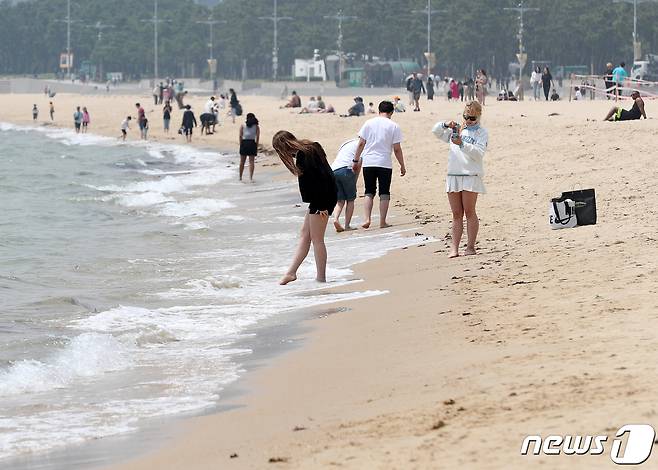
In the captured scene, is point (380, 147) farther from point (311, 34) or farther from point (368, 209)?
point (311, 34)

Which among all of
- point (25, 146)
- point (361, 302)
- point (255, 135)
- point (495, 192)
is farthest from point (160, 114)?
point (361, 302)

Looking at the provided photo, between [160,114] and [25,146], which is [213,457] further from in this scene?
[160,114]

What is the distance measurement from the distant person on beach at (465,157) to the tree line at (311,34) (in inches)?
3599

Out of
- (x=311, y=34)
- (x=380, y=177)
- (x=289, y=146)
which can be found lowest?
(x=380, y=177)

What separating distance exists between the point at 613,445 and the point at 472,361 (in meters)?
2.36

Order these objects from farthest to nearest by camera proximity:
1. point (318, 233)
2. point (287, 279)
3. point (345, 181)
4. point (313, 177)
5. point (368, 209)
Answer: point (368, 209) < point (345, 181) < point (287, 279) < point (318, 233) < point (313, 177)

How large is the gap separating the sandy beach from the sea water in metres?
0.59

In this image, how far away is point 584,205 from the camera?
1244 centimetres

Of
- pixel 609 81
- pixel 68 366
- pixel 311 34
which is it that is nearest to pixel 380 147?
pixel 68 366

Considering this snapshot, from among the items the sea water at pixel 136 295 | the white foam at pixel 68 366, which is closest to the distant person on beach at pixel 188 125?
the sea water at pixel 136 295

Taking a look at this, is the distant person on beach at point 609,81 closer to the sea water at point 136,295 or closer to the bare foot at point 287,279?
the sea water at point 136,295

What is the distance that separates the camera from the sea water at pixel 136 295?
24.7 feet

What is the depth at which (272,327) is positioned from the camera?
9805 mm

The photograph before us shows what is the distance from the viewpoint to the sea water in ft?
24.7
